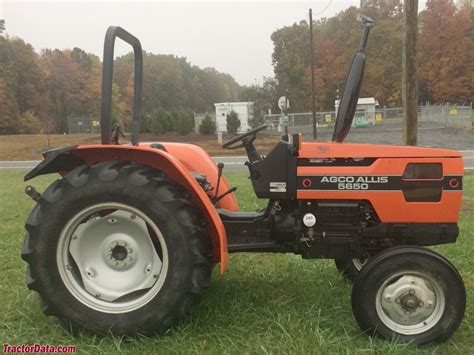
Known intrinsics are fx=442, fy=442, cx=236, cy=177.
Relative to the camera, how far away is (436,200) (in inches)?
102

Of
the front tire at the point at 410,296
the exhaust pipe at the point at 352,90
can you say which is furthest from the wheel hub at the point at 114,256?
the exhaust pipe at the point at 352,90

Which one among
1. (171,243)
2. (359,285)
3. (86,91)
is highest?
(86,91)

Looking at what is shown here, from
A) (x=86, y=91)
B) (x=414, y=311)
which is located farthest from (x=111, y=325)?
(x=86, y=91)

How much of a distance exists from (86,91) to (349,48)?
84.9 feet

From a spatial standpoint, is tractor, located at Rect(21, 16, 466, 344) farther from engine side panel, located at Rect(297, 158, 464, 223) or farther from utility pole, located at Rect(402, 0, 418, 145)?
utility pole, located at Rect(402, 0, 418, 145)

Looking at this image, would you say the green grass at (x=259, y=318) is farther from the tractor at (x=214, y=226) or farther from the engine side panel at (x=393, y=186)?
the engine side panel at (x=393, y=186)

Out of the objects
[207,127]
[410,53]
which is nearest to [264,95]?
[207,127]

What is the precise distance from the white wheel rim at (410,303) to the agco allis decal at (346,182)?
52 centimetres

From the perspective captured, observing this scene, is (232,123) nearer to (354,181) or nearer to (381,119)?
(381,119)

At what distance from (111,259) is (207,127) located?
81.3ft

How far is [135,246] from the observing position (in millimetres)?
2635

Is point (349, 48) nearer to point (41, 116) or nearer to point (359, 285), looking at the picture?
point (41, 116)

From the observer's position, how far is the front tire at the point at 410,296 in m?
2.44

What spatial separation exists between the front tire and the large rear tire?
0.93m
